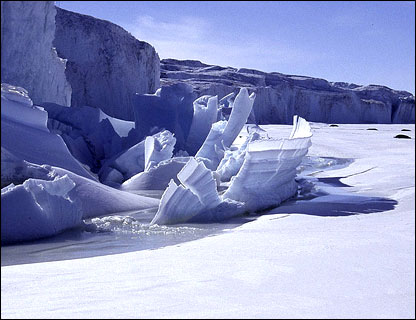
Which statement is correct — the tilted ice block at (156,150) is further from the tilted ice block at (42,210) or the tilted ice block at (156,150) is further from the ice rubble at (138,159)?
the tilted ice block at (42,210)

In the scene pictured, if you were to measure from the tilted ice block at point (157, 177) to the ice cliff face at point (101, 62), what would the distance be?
798 cm

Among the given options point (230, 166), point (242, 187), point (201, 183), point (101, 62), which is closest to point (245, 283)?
point (201, 183)

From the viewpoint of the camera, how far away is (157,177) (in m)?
7.02

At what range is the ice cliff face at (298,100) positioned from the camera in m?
29.3

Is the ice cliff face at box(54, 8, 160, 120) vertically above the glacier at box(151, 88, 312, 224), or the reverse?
the ice cliff face at box(54, 8, 160, 120)

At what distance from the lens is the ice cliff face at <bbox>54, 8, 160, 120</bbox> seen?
14859 mm

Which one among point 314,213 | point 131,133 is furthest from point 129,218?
point 131,133

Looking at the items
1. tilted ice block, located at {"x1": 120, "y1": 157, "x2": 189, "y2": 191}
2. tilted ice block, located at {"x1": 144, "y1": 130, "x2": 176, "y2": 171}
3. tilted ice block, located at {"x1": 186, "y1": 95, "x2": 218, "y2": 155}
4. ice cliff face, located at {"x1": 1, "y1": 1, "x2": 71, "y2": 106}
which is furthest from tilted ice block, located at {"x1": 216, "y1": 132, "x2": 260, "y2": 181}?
ice cliff face, located at {"x1": 1, "y1": 1, "x2": 71, "y2": 106}

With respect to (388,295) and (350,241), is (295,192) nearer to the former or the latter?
(350,241)

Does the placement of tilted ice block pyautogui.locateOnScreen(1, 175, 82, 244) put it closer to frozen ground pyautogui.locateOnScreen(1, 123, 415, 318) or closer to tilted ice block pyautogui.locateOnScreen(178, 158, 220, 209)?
frozen ground pyautogui.locateOnScreen(1, 123, 415, 318)

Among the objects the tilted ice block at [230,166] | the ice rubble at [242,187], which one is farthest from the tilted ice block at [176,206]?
the tilted ice block at [230,166]

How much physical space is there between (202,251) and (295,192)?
3.94m

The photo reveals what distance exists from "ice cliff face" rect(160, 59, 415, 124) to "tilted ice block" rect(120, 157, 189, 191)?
19.7 metres

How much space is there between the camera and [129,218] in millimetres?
4465
